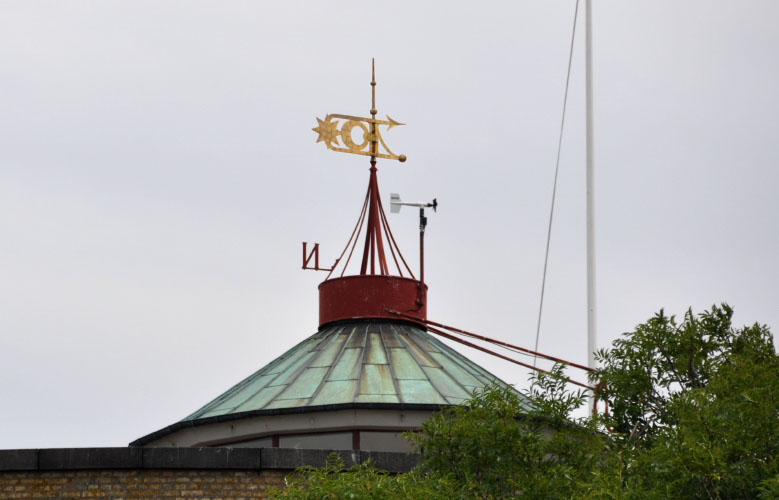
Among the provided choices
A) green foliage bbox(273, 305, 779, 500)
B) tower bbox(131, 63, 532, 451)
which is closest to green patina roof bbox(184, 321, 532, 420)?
tower bbox(131, 63, 532, 451)

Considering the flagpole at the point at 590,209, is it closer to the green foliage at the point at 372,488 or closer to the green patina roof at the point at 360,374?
the green patina roof at the point at 360,374

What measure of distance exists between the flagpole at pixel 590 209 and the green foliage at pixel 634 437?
12.5 meters

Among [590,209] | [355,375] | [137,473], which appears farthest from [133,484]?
[590,209]

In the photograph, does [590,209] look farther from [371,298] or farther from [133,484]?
[133,484]

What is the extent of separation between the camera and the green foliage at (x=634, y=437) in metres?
17.8

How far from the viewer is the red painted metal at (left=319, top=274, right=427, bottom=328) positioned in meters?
32.1

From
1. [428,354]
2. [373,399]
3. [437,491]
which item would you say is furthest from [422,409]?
[437,491]

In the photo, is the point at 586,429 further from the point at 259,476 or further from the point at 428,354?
the point at 428,354

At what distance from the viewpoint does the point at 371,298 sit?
105 feet

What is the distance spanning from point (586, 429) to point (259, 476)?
6121 millimetres

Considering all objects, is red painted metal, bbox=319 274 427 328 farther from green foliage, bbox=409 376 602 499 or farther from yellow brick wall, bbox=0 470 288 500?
green foliage, bbox=409 376 602 499

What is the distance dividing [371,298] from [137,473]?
9237 mm

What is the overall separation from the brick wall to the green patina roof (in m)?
3.53

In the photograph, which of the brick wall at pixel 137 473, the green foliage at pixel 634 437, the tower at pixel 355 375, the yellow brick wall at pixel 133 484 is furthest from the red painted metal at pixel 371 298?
the green foliage at pixel 634 437
